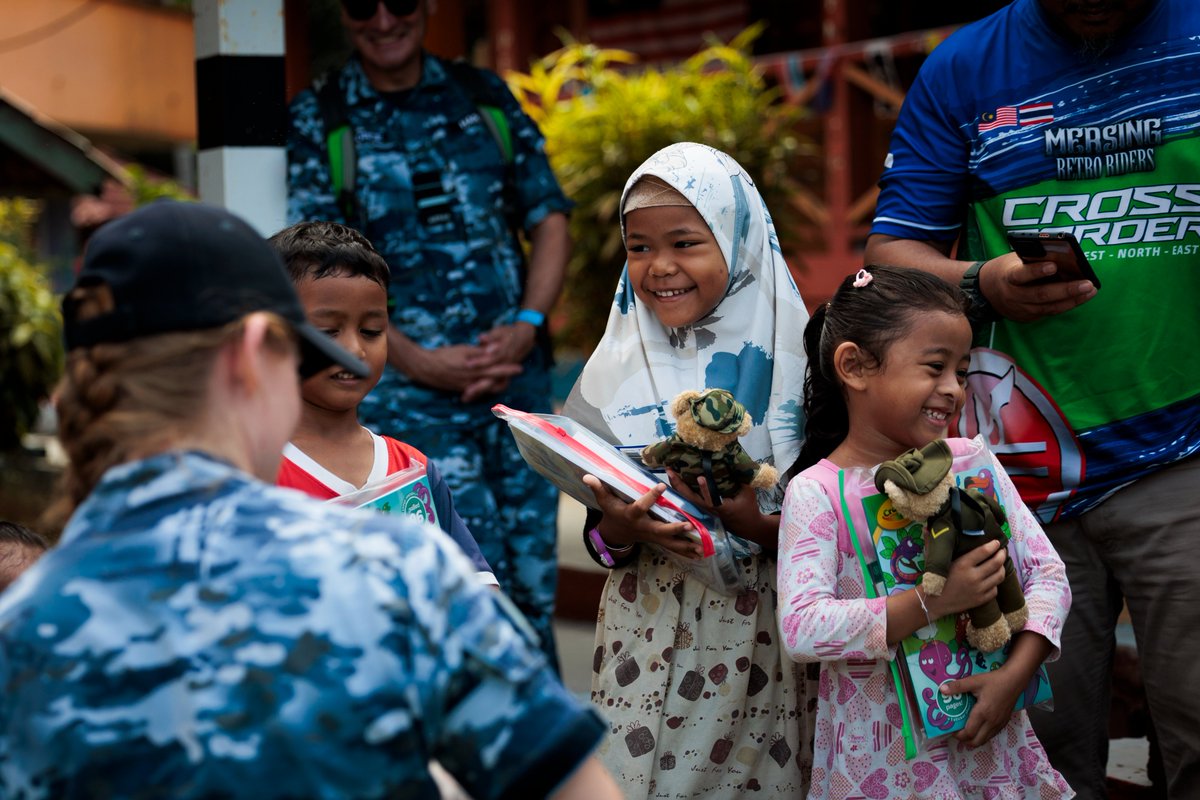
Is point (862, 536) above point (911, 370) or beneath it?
beneath

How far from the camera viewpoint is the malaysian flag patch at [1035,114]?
2.90 m

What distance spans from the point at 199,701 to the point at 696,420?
Result: 143 cm

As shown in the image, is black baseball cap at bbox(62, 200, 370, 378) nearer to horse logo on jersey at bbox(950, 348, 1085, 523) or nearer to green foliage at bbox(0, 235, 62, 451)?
horse logo on jersey at bbox(950, 348, 1085, 523)

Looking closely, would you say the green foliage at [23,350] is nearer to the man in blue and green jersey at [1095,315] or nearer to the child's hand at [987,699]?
the man in blue and green jersey at [1095,315]

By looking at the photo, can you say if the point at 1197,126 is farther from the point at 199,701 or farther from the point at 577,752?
the point at 199,701

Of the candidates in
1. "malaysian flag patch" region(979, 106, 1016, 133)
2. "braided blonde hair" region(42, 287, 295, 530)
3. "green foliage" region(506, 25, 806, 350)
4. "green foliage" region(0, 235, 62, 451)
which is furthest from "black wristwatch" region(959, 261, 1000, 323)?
"green foliage" region(0, 235, 62, 451)

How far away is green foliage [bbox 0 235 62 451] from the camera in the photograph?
32.6ft

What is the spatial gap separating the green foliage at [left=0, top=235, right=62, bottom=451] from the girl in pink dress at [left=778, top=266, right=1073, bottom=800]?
851cm

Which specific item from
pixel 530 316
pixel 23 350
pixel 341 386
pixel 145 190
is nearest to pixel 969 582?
pixel 341 386

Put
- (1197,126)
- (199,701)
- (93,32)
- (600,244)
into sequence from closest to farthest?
1. (199,701)
2. (1197,126)
3. (600,244)
4. (93,32)

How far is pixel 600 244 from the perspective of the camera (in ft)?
20.9

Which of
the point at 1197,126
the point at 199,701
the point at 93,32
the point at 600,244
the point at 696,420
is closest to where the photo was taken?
the point at 199,701

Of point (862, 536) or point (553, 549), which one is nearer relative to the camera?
point (862, 536)

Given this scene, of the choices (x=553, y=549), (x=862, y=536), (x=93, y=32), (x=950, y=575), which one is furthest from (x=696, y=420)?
(x=93, y=32)
